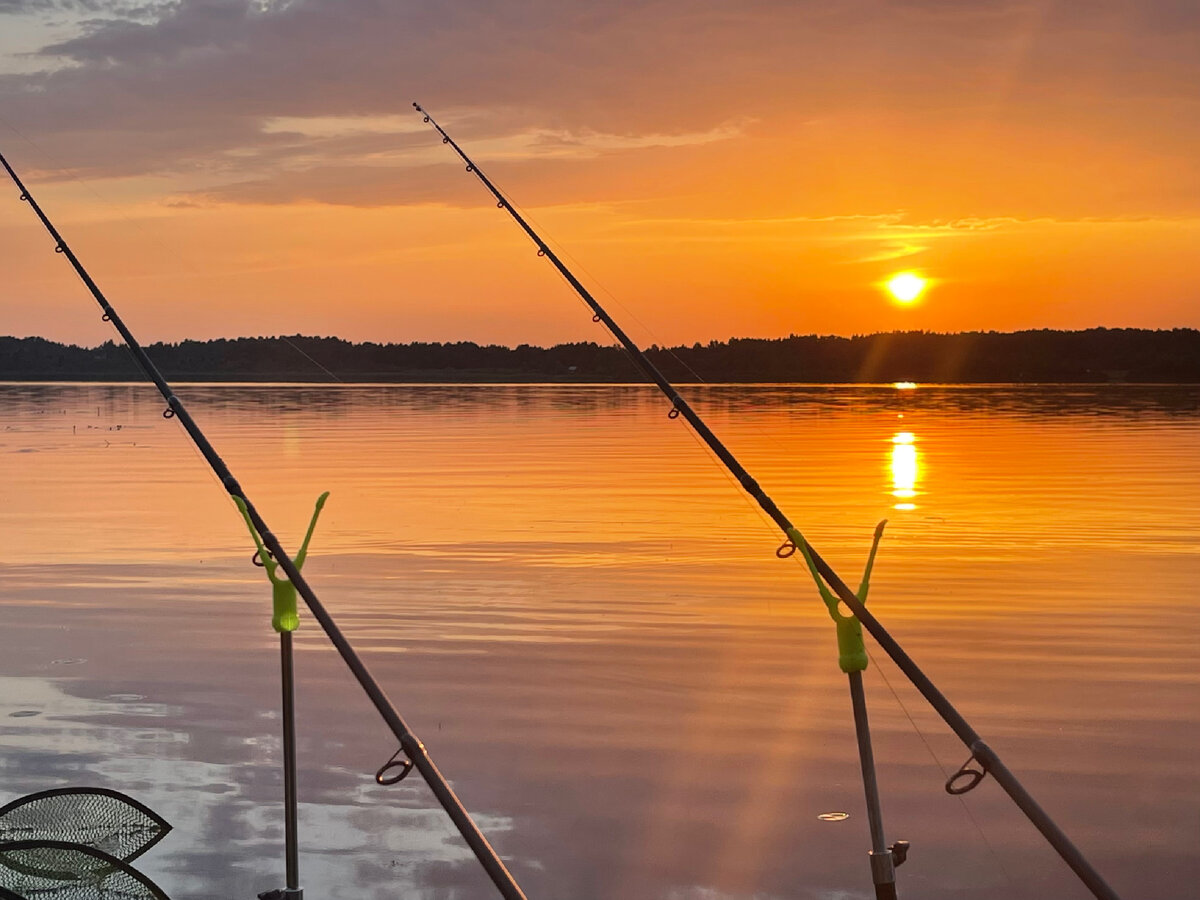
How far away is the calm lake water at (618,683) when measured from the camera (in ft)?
22.8

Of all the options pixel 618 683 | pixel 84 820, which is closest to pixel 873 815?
pixel 84 820

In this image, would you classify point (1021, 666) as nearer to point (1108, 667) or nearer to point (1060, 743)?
point (1108, 667)

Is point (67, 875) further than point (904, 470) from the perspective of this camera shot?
No

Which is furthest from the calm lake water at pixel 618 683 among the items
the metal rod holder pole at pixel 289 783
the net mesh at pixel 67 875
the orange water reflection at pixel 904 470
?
the net mesh at pixel 67 875

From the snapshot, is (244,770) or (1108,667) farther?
(1108,667)

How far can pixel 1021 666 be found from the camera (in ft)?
35.2

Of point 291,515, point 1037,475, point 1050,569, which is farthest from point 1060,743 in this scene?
point 1037,475

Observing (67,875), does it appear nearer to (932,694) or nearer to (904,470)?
(932,694)

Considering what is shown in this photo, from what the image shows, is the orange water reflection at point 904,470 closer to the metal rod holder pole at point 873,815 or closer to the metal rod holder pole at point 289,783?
the metal rod holder pole at point 289,783

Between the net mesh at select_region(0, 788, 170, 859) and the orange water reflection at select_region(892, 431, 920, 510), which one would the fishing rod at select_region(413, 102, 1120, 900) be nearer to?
the net mesh at select_region(0, 788, 170, 859)

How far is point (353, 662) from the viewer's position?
15.4 feet

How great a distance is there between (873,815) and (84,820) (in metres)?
2.70

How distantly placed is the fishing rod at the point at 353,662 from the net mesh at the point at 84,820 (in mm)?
906

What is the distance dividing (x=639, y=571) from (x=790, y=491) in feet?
30.4
